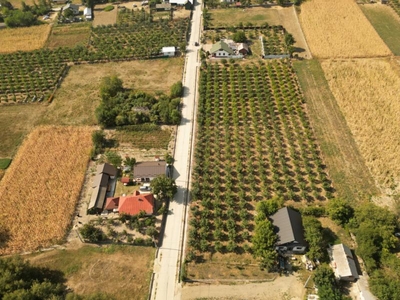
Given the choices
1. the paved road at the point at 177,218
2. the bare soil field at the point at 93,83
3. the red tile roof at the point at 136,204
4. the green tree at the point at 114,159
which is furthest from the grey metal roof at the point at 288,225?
the bare soil field at the point at 93,83

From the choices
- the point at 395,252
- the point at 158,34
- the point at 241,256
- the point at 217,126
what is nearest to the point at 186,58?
the point at 158,34

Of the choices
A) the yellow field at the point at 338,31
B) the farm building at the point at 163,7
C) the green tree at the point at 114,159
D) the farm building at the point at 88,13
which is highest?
the farm building at the point at 163,7

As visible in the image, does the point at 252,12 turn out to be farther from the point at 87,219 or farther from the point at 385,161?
the point at 87,219

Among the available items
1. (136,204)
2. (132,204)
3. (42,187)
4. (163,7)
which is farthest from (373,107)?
(163,7)

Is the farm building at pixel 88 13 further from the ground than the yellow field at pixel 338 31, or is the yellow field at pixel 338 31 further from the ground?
the farm building at pixel 88 13

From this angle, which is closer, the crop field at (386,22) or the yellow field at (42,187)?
the yellow field at (42,187)

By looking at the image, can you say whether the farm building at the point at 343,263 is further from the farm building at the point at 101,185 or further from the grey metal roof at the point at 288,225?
the farm building at the point at 101,185
